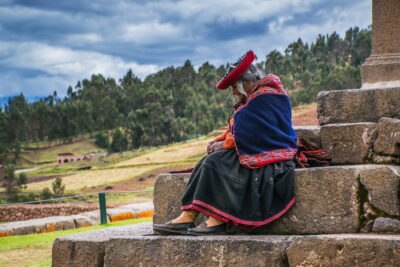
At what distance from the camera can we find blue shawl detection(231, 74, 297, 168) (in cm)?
436

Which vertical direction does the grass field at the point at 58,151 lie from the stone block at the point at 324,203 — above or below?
below

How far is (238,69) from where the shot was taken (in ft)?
15.0

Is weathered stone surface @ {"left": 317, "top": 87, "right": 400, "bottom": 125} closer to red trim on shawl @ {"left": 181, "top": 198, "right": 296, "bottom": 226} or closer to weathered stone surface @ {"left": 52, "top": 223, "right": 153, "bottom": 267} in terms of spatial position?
red trim on shawl @ {"left": 181, "top": 198, "right": 296, "bottom": 226}

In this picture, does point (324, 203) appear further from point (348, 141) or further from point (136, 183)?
point (136, 183)

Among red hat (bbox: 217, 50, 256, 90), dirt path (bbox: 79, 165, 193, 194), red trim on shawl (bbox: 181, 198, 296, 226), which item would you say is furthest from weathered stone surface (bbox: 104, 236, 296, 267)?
dirt path (bbox: 79, 165, 193, 194)

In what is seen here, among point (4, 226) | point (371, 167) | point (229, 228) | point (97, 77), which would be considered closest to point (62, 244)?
point (229, 228)

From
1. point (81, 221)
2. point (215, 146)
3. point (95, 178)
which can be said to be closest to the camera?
point (215, 146)

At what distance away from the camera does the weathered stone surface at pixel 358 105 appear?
4898 mm

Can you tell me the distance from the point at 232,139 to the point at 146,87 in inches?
3381

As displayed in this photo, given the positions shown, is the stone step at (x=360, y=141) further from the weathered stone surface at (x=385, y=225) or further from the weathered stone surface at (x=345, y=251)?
the weathered stone surface at (x=345, y=251)

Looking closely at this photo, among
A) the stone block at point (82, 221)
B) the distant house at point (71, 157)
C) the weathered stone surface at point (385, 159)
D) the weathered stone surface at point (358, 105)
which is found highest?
the weathered stone surface at point (358, 105)

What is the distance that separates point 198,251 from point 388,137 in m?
1.87

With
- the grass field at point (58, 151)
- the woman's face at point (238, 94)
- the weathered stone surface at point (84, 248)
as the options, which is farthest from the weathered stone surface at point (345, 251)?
the grass field at point (58, 151)

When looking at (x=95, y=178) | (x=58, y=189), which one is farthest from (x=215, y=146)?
(x=95, y=178)
